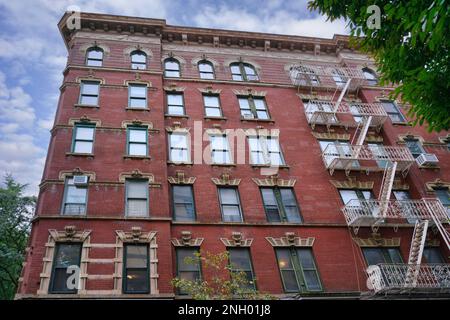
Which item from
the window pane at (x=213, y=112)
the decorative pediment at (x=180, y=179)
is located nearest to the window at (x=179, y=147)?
the decorative pediment at (x=180, y=179)

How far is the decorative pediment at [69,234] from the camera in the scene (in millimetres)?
13477

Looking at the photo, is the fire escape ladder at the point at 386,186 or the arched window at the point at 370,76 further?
the arched window at the point at 370,76

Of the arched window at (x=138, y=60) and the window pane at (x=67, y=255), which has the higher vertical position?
the arched window at (x=138, y=60)

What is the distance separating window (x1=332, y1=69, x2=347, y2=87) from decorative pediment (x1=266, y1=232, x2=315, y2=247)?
1215cm

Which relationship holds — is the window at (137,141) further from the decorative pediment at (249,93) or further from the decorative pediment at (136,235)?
the decorative pediment at (249,93)

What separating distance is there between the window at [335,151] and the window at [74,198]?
11.7m

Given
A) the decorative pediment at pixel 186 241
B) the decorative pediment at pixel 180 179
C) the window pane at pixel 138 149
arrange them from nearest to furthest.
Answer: the decorative pediment at pixel 186 241, the decorative pediment at pixel 180 179, the window pane at pixel 138 149

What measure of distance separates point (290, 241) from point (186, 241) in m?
4.49

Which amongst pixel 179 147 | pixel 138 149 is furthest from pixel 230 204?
pixel 138 149

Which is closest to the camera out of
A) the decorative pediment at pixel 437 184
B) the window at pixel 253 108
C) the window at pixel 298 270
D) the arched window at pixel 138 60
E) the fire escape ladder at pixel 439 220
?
the window at pixel 298 270

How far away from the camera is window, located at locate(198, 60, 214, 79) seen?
22.5m

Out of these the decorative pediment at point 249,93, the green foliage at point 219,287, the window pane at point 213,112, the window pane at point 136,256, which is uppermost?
the decorative pediment at point 249,93

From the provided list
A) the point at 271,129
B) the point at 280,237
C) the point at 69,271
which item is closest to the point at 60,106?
the point at 69,271

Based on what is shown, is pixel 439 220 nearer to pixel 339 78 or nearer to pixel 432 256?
pixel 432 256
